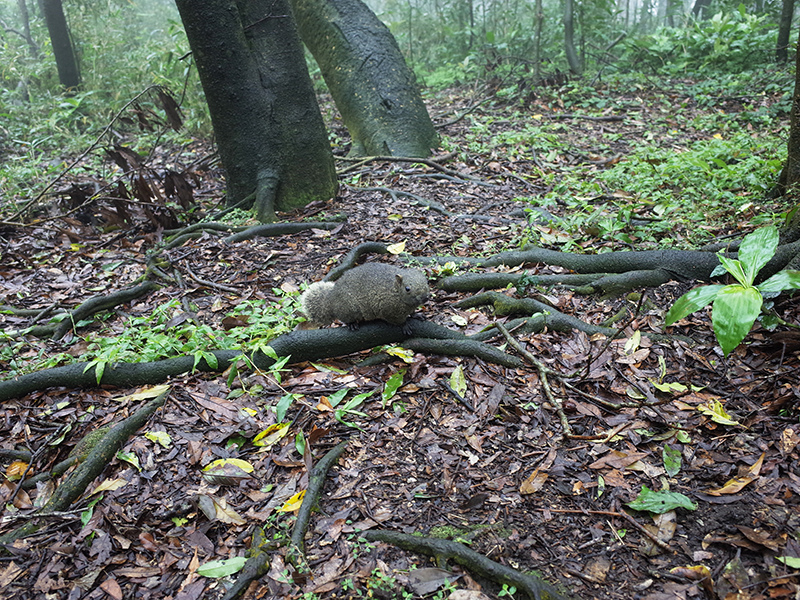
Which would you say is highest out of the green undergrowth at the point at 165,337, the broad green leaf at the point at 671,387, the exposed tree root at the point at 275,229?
the exposed tree root at the point at 275,229

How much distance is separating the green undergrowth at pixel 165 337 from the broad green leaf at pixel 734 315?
3.16m

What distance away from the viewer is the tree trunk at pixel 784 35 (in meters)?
10.8

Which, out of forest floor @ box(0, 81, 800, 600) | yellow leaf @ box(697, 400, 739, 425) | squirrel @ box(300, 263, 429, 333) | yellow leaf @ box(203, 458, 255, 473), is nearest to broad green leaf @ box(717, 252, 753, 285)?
forest floor @ box(0, 81, 800, 600)

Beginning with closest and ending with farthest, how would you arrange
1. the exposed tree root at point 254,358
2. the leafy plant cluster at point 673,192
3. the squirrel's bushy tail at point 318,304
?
1. the exposed tree root at point 254,358
2. the squirrel's bushy tail at point 318,304
3. the leafy plant cluster at point 673,192

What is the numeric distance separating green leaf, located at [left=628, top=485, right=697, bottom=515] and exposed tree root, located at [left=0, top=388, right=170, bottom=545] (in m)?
3.35

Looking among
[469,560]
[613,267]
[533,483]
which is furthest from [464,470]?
[613,267]

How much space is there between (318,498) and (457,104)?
1097 cm

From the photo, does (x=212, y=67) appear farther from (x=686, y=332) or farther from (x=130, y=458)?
(x=686, y=332)

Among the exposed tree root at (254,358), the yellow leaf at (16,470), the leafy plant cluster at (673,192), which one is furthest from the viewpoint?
the leafy plant cluster at (673,192)

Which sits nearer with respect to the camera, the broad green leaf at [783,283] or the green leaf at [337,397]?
the broad green leaf at [783,283]

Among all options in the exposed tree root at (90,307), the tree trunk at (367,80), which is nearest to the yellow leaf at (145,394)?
the exposed tree root at (90,307)

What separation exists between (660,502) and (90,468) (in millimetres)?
3559

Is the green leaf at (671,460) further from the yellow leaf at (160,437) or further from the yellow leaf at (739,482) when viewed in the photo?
the yellow leaf at (160,437)

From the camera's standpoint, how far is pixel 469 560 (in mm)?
2635
